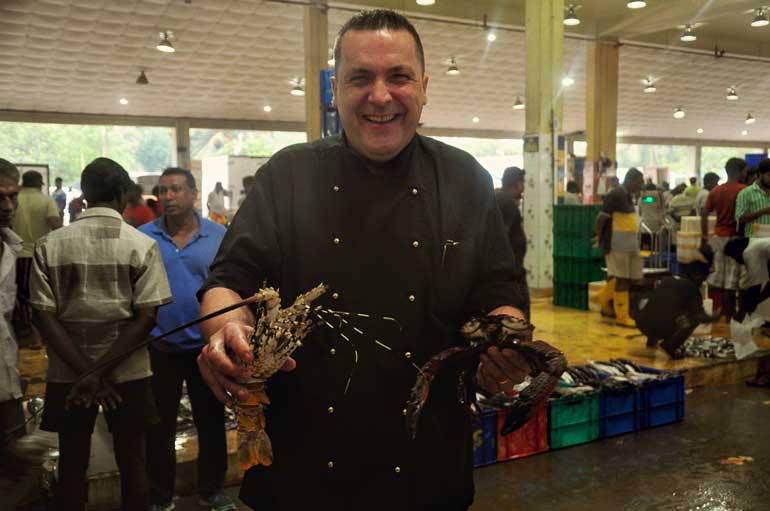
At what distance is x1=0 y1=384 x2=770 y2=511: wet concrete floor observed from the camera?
4.10m

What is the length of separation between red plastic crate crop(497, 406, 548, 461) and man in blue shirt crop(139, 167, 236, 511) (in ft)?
6.20

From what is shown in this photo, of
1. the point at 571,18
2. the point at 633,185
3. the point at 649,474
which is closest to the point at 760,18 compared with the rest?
the point at 571,18

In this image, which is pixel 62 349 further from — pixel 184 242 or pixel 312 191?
pixel 312 191

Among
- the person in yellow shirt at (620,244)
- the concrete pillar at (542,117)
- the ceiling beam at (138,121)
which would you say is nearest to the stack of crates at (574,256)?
the concrete pillar at (542,117)

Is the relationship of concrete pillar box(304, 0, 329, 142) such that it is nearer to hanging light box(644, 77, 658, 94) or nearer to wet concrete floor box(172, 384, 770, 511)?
wet concrete floor box(172, 384, 770, 511)

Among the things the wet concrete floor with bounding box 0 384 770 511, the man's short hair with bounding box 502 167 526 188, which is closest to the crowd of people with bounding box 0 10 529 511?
the wet concrete floor with bounding box 0 384 770 511

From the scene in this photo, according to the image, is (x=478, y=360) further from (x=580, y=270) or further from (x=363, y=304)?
(x=580, y=270)

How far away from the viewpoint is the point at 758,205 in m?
7.08

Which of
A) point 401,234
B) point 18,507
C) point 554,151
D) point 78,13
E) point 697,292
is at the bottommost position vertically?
point 18,507

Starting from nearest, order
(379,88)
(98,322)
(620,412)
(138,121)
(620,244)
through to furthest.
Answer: (379,88), (98,322), (620,412), (620,244), (138,121)

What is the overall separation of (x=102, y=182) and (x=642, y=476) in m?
3.69

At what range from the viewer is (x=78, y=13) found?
38.3 feet

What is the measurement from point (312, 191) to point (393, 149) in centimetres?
23

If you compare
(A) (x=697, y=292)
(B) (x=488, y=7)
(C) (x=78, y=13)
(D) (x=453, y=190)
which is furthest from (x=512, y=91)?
(D) (x=453, y=190)
